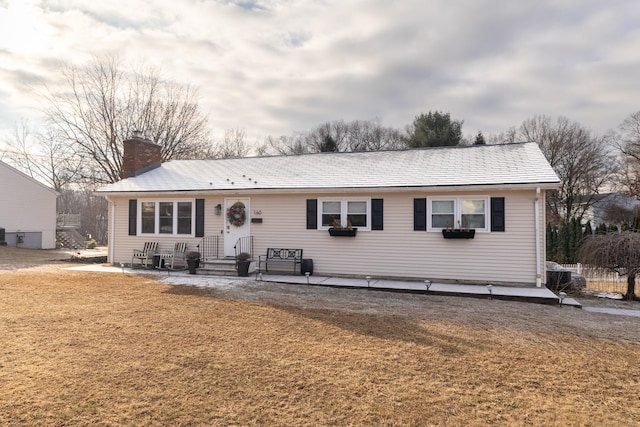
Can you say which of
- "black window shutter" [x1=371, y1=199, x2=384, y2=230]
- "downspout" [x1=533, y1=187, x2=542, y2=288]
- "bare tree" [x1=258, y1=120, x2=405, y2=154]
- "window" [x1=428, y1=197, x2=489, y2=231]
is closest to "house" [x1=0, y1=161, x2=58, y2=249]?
"black window shutter" [x1=371, y1=199, x2=384, y2=230]

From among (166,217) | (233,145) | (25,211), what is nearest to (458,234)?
(166,217)

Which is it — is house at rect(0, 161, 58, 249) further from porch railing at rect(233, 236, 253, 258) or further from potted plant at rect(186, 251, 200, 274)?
porch railing at rect(233, 236, 253, 258)

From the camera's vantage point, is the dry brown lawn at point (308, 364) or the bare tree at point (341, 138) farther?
the bare tree at point (341, 138)

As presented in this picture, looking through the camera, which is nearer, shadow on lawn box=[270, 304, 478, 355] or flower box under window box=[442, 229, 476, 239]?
shadow on lawn box=[270, 304, 478, 355]

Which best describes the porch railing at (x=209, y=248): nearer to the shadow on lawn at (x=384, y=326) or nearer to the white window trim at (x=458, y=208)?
the shadow on lawn at (x=384, y=326)

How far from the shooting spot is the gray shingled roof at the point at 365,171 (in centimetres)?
1030

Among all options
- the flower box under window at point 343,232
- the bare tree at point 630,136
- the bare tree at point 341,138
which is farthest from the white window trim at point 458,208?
the bare tree at point 630,136

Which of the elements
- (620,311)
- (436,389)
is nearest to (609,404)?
(436,389)

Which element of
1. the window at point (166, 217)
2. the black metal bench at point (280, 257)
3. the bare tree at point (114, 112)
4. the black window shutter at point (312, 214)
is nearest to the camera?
the black window shutter at point (312, 214)

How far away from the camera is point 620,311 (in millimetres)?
8016

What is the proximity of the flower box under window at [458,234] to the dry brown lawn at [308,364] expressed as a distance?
257cm

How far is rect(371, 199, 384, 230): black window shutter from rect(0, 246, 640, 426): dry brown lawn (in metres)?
3.47

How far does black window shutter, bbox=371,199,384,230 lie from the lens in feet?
35.3

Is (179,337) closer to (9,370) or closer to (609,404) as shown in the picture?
(9,370)
